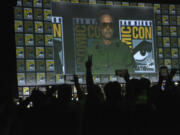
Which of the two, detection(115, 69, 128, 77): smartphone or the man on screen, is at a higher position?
the man on screen

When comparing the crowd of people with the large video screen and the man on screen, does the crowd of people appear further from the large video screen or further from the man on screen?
the man on screen

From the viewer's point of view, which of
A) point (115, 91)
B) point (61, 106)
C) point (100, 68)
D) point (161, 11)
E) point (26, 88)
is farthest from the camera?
point (161, 11)

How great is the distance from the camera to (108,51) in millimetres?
8195

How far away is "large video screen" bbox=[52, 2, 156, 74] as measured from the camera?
7.94m

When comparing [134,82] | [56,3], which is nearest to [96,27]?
[56,3]

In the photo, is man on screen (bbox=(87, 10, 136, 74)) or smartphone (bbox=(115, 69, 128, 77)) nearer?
smartphone (bbox=(115, 69, 128, 77))

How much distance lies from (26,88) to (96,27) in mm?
2179

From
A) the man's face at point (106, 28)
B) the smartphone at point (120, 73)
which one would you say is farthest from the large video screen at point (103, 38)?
the smartphone at point (120, 73)

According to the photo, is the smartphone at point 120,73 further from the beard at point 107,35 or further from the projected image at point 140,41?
the projected image at point 140,41

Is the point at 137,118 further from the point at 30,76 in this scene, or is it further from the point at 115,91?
the point at 30,76

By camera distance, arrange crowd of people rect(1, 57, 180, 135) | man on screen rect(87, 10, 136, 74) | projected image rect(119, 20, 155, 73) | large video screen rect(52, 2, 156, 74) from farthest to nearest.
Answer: projected image rect(119, 20, 155, 73) < man on screen rect(87, 10, 136, 74) < large video screen rect(52, 2, 156, 74) < crowd of people rect(1, 57, 180, 135)

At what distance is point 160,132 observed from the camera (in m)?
2.28

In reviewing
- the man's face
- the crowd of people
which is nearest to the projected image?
the man's face

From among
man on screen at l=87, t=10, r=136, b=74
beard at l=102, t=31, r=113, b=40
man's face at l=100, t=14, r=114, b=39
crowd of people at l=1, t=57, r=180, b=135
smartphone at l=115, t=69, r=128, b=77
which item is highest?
man's face at l=100, t=14, r=114, b=39
